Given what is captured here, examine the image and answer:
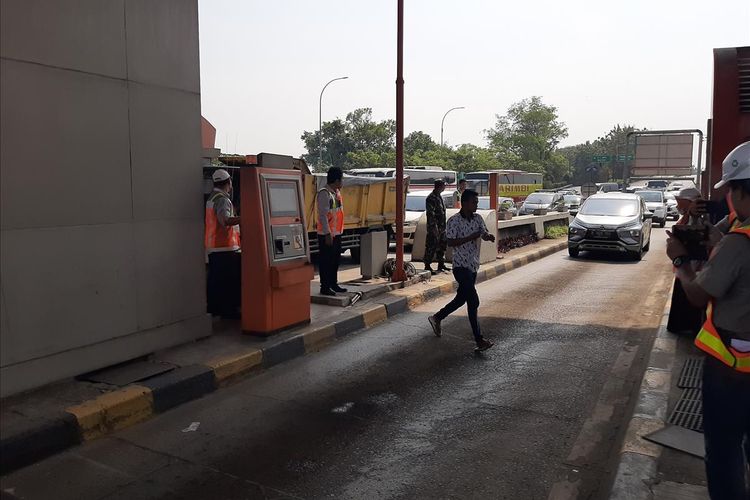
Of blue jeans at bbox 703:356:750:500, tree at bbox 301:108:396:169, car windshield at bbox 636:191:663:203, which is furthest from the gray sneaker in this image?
tree at bbox 301:108:396:169

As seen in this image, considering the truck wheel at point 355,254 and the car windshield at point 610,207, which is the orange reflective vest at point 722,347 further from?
the car windshield at point 610,207

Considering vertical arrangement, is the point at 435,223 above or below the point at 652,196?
below

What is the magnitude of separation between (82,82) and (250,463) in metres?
3.27

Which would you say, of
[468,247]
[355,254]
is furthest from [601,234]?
[468,247]

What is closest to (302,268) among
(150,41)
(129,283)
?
(129,283)

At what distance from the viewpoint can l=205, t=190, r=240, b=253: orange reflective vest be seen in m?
6.63

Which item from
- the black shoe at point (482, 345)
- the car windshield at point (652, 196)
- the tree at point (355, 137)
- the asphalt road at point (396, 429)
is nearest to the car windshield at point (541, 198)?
the car windshield at point (652, 196)

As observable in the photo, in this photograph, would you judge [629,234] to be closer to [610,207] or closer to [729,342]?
[610,207]

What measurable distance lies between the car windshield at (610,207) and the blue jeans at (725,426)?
45.1ft

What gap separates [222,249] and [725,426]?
17.3ft

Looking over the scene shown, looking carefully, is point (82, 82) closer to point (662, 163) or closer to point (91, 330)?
point (91, 330)

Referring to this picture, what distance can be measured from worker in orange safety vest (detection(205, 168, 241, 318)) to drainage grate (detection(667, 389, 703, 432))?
4.40 metres

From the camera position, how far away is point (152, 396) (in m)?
4.96

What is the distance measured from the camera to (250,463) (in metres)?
4.07
